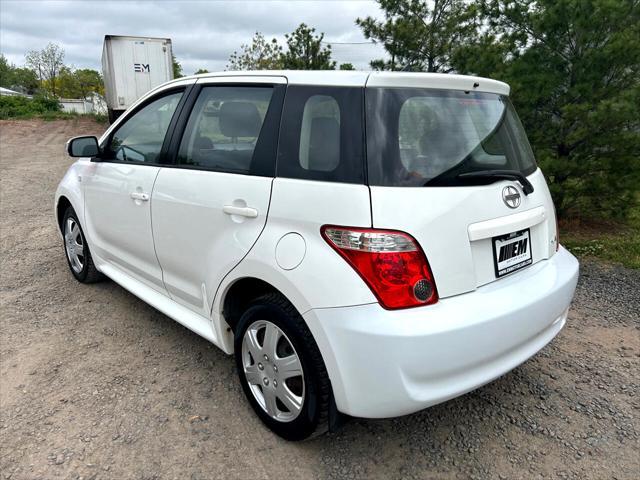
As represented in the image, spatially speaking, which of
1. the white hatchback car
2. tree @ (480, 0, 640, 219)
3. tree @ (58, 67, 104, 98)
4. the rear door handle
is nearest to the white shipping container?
tree @ (480, 0, 640, 219)

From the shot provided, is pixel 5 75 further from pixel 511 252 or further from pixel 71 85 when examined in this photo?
pixel 511 252

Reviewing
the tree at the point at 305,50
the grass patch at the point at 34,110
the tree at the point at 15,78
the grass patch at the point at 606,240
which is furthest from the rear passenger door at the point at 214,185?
the tree at the point at 15,78

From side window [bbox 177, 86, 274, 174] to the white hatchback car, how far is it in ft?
0.04

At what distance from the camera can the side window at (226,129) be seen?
2.45 m

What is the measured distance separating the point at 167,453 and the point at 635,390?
8.45 ft

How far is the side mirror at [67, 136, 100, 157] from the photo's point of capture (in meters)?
3.60

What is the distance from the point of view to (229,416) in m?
2.60

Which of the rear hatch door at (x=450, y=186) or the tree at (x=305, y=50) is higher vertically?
the tree at (x=305, y=50)

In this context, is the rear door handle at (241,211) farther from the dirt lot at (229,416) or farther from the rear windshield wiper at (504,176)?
the dirt lot at (229,416)

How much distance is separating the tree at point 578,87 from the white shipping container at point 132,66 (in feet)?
43.6

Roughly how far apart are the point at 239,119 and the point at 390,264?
1256 millimetres

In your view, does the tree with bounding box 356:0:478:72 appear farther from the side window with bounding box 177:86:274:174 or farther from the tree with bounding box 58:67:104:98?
the tree with bounding box 58:67:104:98

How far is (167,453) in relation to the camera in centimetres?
233

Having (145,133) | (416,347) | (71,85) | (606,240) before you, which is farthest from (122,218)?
(71,85)
